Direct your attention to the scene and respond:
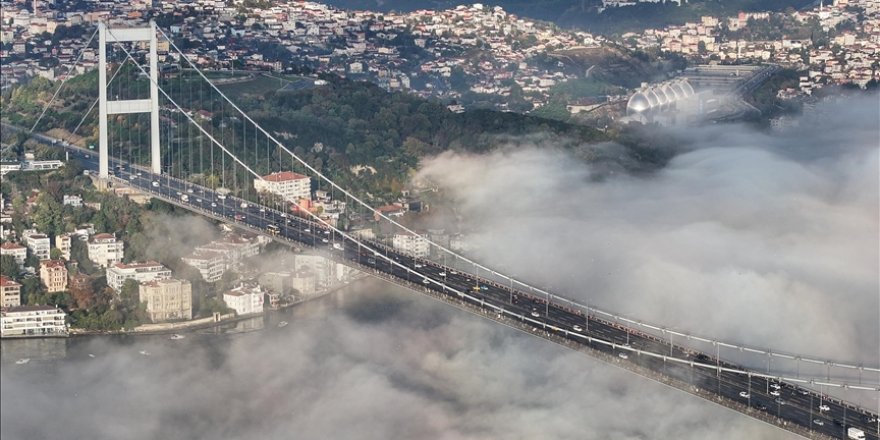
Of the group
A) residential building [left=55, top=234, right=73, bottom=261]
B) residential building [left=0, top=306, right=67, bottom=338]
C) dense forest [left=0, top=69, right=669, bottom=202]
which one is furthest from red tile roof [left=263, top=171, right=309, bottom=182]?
residential building [left=0, top=306, right=67, bottom=338]

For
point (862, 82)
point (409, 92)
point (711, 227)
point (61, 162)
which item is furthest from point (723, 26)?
point (61, 162)

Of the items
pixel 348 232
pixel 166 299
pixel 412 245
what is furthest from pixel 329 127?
pixel 166 299

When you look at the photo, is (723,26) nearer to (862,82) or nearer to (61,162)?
(862,82)

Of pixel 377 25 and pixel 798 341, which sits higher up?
pixel 377 25

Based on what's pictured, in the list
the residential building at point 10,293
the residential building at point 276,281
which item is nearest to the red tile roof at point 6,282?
the residential building at point 10,293

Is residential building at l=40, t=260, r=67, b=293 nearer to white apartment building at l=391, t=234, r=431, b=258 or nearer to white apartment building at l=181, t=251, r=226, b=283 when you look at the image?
white apartment building at l=181, t=251, r=226, b=283
